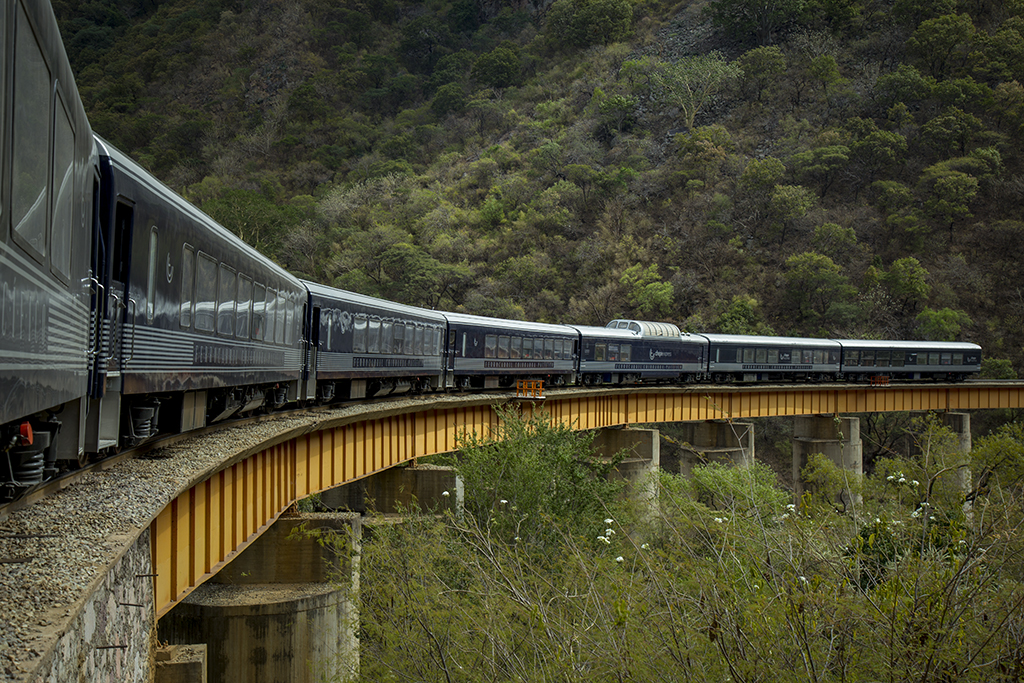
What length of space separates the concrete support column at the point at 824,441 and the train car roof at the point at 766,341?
3.81 m

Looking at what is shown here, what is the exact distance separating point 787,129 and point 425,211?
3451 centimetres

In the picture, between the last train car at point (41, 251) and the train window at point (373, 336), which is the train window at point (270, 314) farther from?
the last train car at point (41, 251)

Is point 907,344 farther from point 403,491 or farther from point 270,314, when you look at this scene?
point 270,314

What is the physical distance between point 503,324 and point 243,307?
16297mm

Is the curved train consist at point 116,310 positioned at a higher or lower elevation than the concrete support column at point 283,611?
higher

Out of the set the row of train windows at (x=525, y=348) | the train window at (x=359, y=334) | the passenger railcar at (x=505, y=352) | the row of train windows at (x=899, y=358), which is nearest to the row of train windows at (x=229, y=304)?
the train window at (x=359, y=334)

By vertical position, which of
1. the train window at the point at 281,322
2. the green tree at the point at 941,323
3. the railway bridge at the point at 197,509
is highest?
the green tree at the point at 941,323

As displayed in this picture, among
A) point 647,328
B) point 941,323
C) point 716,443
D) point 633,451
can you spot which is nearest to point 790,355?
point 716,443

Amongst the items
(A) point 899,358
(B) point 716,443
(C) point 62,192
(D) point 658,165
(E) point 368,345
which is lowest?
(B) point 716,443

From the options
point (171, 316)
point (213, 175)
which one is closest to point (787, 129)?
point (213, 175)

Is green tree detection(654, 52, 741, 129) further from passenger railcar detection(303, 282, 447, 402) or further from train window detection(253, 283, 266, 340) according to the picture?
train window detection(253, 283, 266, 340)

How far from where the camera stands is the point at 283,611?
50.5 ft

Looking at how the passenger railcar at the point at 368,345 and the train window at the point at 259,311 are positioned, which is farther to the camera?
the passenger railcar at the point at 368,345

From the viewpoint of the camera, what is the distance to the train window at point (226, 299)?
11.4 m
